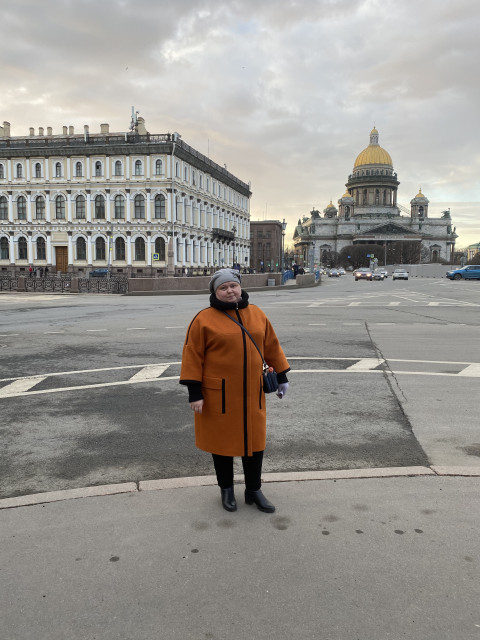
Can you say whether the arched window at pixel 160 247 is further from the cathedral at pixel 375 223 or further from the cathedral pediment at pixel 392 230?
the cathedral pediment at pixel 392 230

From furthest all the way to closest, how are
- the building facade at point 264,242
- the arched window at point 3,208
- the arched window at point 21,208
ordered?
the building facade at point 264,242
the arched window at point 3,208
the arched window at point 21,208

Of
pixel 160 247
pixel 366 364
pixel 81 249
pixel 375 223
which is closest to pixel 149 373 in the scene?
pixel 366 364

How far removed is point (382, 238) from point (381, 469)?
504ft

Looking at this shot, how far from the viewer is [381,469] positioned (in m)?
4.45

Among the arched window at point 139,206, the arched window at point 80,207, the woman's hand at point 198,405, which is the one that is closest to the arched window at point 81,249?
the arched window at point 80,207

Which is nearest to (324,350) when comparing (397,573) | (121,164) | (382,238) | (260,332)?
(260,332)

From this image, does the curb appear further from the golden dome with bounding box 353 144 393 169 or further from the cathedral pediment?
the golden dome with bounding box 353 144 393 169

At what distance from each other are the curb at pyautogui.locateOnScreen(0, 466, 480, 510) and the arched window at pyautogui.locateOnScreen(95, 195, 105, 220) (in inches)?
2541

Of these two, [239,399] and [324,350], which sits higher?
[239,399]

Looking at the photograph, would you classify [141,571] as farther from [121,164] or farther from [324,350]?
[121,164]

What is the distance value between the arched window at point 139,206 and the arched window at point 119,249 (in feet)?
11.9

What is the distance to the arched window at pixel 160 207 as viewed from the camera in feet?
209

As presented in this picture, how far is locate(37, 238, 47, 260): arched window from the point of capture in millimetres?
67688

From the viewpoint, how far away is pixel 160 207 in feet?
209
